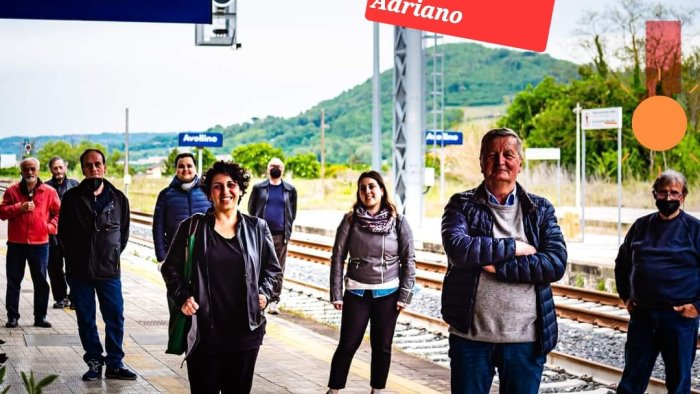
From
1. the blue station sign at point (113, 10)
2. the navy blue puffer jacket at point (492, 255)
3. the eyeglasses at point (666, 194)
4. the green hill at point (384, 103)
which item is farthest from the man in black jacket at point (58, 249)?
the green hill at point (384, 103)

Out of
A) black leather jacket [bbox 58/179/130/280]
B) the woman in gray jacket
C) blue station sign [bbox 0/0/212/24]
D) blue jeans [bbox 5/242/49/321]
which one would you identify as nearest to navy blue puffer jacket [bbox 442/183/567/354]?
the woman in gray jacket

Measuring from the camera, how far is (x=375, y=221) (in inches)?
320

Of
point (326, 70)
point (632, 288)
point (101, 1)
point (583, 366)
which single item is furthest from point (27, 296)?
point (326, 70)

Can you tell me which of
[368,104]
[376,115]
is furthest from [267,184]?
[368,104]

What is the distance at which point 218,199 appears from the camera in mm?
5734

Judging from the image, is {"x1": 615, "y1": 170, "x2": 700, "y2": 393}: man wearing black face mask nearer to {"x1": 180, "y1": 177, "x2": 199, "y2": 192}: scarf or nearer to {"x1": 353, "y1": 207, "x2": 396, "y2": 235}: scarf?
{"x1": 353, "y1": 207, "x2": 396, "y2": 235}: scarf

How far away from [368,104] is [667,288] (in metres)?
161

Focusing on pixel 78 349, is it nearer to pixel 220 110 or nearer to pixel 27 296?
pixel 27 296

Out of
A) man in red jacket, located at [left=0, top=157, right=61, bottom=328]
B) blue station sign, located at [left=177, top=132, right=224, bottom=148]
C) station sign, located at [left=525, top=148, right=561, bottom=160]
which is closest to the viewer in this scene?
man in red jacket, located at [left=0, top=157, right=61, bottom=328]

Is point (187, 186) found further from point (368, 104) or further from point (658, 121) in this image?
point (368, 104)

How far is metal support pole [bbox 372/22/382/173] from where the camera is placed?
2033 cm

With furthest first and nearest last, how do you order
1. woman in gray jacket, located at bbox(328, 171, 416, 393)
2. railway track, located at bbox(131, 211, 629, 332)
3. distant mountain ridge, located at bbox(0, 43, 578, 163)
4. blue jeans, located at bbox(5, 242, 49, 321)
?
1. distant mountain ridge, located at bbox(0, 43, 578, 163)
2. railway track, located at bbox(131, 211, 629, 332)
3. blue jeans, located at bbox(5, 242, 49, 321)
4. woman in gray jacket, located at bbox(328, 171, 416, 393)

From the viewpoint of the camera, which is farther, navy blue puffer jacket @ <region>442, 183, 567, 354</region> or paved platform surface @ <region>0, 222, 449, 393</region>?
paved platform surface @ <region>0, 222, 449, 393</region>

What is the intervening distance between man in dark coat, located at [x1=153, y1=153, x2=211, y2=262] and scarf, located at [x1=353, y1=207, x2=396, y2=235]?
188 cm
